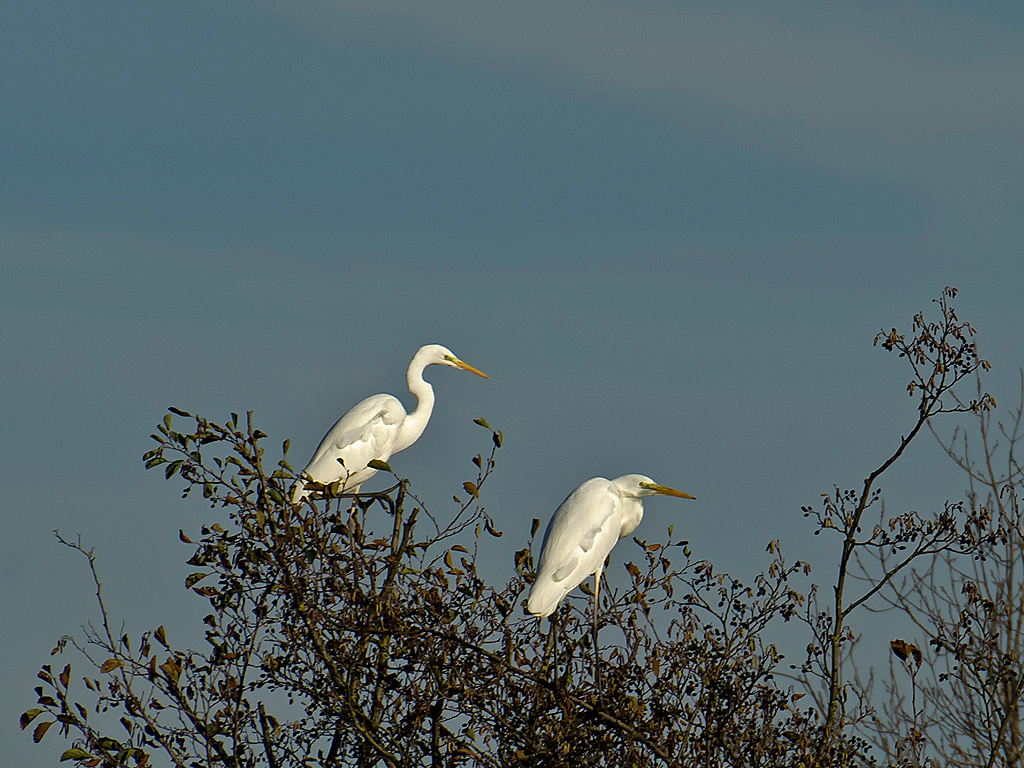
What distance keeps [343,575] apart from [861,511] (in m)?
2.90

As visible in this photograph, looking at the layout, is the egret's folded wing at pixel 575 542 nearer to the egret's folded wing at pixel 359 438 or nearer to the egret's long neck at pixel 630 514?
the egret's long neck at pixel 630 514

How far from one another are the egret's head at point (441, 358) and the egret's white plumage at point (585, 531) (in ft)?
9.92

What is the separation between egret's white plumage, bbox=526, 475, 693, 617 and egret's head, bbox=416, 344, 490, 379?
9.92ft

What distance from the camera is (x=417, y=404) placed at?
426 inches

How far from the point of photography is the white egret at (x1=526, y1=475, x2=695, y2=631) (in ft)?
23.7

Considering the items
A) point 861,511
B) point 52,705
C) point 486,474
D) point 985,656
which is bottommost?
point 52,705

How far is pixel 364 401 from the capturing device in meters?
10.6

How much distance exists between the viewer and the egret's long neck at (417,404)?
10680 mm

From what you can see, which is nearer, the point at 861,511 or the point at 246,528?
the point at 246,528

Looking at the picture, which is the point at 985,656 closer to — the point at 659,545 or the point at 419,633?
the point at 659,545

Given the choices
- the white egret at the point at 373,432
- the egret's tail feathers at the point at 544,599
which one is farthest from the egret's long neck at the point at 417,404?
the egret's tail feathers at the point at 544,599

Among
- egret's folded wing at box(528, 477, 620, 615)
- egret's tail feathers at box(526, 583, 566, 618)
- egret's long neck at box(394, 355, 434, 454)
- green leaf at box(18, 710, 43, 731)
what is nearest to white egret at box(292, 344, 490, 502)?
egret's long neck at box(394, 355, 434, 454)

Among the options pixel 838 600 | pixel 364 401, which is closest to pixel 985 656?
pixel 838 600

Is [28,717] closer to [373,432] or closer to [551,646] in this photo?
[551,646]
